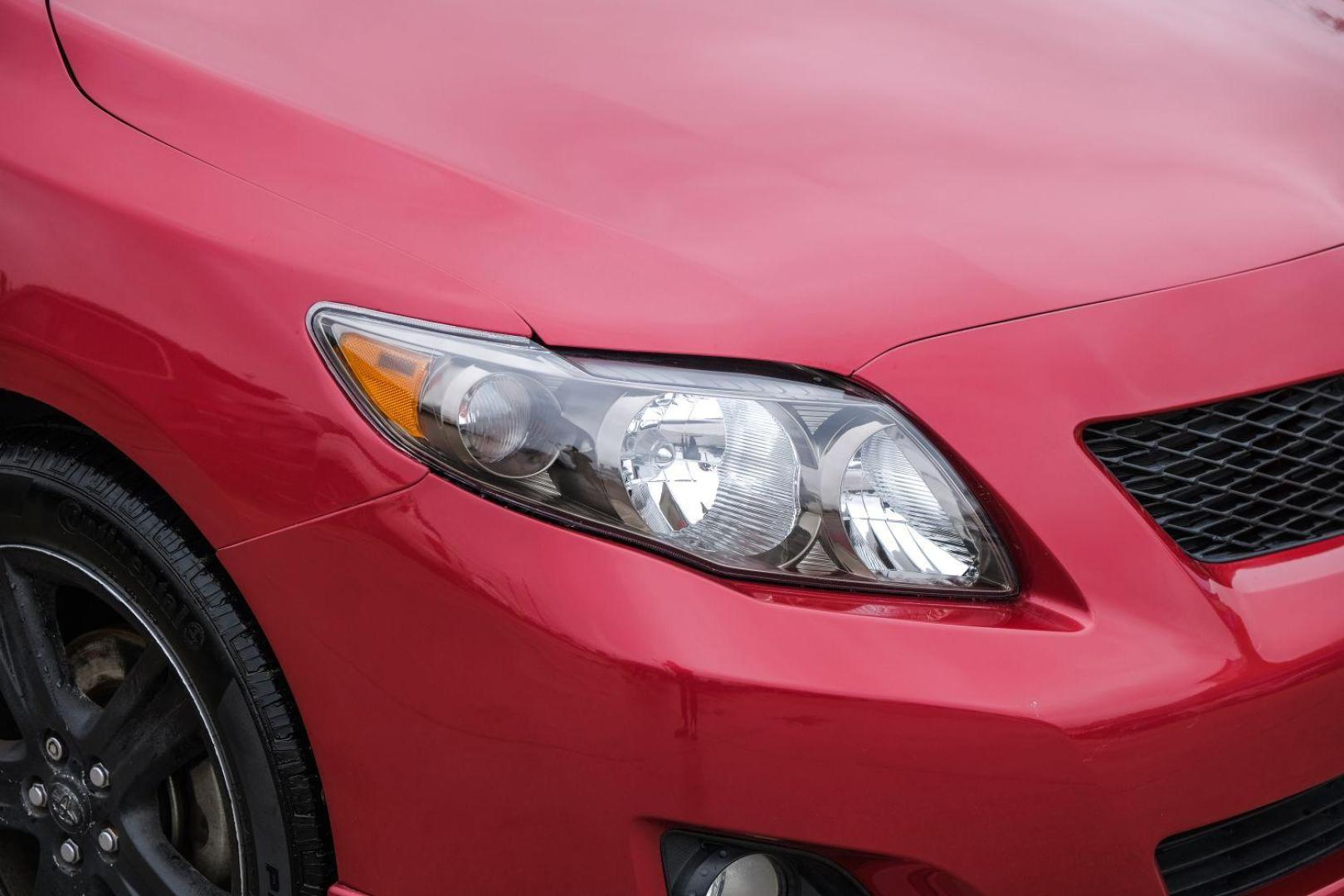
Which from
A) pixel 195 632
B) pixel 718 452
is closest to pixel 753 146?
pixel 718 452

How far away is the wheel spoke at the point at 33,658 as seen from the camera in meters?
1.83

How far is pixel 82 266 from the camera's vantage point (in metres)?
1.55

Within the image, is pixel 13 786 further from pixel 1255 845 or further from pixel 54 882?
pixel 1255 845

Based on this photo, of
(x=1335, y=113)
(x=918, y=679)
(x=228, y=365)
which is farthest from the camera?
(x=1335, y=113)

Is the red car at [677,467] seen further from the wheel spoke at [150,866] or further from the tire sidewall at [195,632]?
the wheel spoke at [150,866]

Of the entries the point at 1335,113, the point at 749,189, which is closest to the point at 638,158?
the point at 749,189

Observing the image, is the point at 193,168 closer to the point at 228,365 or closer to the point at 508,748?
the point at 228,365

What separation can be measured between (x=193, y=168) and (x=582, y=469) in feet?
1.94

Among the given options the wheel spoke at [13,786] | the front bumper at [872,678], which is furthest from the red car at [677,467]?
the wheel spoke at [13,786]

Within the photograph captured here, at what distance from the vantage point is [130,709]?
67.6 inches

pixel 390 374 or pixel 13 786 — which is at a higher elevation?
pixel 390 374

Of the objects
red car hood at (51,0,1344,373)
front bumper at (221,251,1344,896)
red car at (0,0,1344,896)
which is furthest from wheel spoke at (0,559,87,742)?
red car hood at (51,0,1344,373)

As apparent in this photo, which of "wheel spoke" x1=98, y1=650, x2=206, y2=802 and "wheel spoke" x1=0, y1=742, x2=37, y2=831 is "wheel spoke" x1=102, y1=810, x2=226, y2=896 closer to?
"wheel spoke" x1=98, y1=650, x2=206, y2=802

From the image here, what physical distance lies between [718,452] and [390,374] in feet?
1.14
